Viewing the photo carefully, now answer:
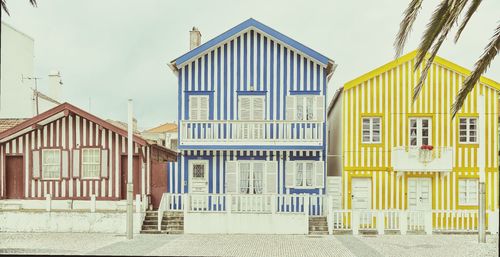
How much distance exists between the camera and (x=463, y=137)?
72.0 feet

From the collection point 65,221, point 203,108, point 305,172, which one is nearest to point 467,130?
point 305,172

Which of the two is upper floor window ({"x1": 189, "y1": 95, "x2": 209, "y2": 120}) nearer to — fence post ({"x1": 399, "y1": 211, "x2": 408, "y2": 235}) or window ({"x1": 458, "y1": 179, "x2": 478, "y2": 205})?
fence post ({"x1": 399, "y1": 211, "x2": 408, "y2": 235})

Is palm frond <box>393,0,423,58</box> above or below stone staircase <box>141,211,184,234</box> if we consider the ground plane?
above

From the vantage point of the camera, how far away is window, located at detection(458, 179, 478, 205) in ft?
71.3

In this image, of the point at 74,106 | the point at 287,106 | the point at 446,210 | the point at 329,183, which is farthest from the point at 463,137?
the point at 74,106

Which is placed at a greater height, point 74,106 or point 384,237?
point 74,106

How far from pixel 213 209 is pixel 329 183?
14.1ft

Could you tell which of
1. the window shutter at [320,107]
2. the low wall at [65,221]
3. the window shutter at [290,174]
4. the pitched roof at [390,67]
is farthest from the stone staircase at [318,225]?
the low wall at [65,221]

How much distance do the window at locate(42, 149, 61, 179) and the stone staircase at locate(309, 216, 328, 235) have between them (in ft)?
30.2

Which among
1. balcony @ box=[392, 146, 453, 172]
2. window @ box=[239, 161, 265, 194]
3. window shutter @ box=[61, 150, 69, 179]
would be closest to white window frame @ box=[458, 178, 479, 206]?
balcony @ box=[392, 146, 453, 172]

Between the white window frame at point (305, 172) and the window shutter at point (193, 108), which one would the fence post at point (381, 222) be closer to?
the white window frame at point (305, 172)

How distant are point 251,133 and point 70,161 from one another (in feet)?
21.7

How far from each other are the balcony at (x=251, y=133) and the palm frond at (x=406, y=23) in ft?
47.9

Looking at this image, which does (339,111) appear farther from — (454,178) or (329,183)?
(454,178)
